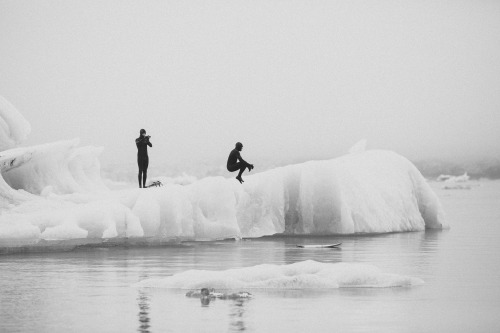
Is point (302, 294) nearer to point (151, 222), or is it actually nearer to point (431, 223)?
point (151, 222)

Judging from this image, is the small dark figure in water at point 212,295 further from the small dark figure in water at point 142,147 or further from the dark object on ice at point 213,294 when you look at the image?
the small dark figure in water at point 142,147

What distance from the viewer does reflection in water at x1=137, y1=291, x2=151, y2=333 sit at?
15.5m

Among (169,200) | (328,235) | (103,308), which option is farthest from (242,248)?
(103,308)

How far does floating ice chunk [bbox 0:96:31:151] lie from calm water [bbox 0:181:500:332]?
6746 millimetres

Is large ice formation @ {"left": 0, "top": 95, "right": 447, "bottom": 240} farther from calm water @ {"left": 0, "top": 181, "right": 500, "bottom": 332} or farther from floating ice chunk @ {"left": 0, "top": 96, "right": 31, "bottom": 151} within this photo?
calm water @ {"left": 0, "top": 181, "right": 500, "bottom": 332}

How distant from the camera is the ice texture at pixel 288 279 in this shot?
741 inches

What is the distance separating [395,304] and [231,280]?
315 centimetres

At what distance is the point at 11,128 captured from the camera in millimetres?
31922

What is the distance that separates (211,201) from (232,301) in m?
11.7

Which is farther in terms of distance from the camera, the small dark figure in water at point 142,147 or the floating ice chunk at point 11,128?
the floating ice chunk at point 11,128

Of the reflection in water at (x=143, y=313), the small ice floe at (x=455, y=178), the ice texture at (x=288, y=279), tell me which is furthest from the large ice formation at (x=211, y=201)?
the small ice floe at (x=455, y=178)

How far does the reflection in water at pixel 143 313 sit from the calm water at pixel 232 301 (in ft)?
0.05

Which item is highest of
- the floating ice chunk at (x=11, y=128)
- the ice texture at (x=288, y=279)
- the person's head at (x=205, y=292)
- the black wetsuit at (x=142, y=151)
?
the floating ice chunk at (x=11, y=128)

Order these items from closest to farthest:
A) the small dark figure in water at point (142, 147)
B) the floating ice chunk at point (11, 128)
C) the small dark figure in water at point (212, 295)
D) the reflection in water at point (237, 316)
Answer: the reflection in water at point (237, 316)
the small dark figure in water at point (212, 295)
the small dark figure in water at point (142, 147)
the floating ice chunk at point (11, 128)
